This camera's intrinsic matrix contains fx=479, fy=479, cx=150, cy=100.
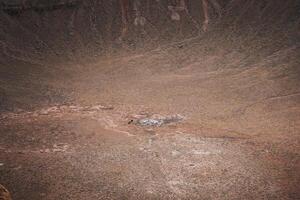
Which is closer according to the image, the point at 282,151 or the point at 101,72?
the point at 282,151

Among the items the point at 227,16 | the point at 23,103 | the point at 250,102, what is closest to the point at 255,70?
the point at 250,102

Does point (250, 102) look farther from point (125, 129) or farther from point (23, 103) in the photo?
point (23, 103)

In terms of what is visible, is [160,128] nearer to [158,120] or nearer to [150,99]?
[158,120]

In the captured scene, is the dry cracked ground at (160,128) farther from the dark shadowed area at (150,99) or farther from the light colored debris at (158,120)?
the light colored debris at (158,120)

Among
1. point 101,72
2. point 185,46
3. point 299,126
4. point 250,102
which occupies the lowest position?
point 299,126

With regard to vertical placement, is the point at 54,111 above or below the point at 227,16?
below

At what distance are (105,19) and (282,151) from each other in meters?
26.2

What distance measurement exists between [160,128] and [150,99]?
16.4 ft

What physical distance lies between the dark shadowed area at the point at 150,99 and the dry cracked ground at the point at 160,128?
8cm

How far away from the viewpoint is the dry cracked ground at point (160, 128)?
69.2 ft

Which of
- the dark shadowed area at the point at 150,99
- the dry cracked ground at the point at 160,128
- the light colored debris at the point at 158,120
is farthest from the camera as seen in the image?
the light colored debris at the point at 158,120

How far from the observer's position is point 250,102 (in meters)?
31.6

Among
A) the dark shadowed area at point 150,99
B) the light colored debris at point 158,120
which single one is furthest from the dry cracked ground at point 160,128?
the light colored debris at point 158,120

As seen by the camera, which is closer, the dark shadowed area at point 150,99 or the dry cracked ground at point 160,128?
the dry cracked ground at point 160,128
